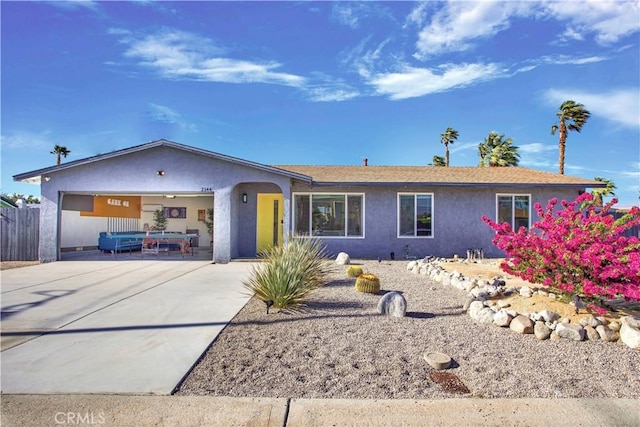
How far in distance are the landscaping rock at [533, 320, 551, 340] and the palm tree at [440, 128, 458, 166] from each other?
3840 centimetres

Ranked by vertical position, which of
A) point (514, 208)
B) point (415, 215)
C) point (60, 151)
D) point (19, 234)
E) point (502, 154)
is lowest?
point (19, 234)

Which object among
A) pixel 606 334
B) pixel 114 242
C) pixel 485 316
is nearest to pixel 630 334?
pixel 606 334

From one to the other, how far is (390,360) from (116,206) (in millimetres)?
19885

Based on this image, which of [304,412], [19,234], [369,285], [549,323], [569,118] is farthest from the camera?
[569,118]

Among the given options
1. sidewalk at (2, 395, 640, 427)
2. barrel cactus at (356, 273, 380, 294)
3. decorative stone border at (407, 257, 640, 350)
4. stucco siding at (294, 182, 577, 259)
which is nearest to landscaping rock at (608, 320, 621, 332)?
decorative stone border at (407, 257, 640, 350)

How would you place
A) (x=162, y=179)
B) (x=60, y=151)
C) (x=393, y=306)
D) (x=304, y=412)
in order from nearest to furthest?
(x=304, y=412) < (x=393, y=306) < (x=162, y=179) < (x=60, y=151)

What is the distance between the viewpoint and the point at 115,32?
13523mm

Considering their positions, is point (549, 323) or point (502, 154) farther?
point (502, 154)

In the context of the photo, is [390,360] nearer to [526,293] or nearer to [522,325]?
[522,325]

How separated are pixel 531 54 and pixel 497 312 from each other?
1443 centimetres

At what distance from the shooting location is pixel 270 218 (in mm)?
15289

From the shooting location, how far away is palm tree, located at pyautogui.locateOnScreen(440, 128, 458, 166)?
41375mm

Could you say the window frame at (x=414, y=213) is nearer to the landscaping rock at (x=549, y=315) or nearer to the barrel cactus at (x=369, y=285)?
the barrel cactus at (x=369, y=285)

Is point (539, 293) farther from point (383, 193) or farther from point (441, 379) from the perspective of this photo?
point (383, 193)
